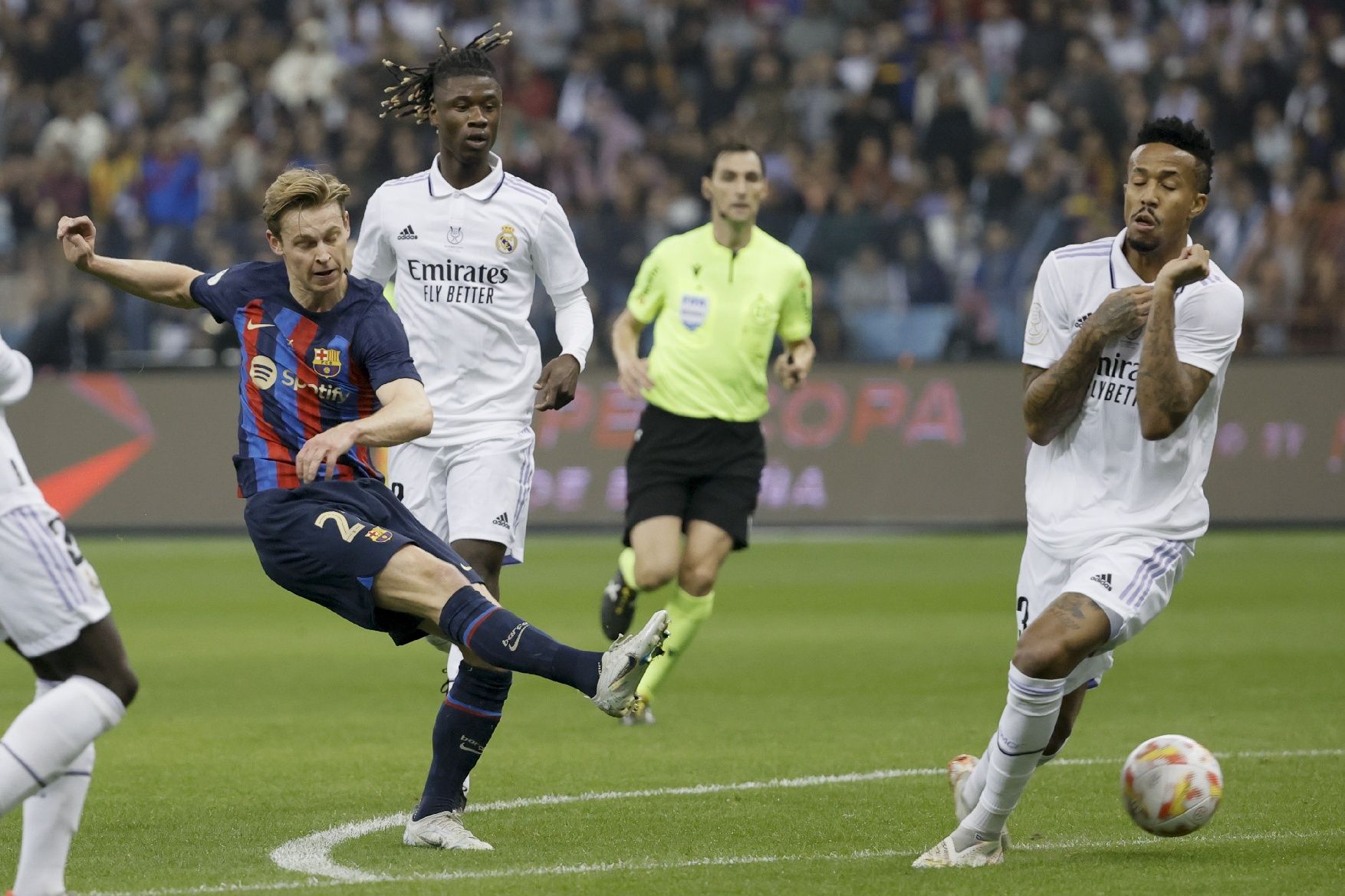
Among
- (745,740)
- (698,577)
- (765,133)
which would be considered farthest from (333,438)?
(765,133)

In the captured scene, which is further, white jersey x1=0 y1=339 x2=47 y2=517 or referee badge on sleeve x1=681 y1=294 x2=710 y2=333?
referee badge on sleeve x1=681 y1=294 x2=710 y2=333

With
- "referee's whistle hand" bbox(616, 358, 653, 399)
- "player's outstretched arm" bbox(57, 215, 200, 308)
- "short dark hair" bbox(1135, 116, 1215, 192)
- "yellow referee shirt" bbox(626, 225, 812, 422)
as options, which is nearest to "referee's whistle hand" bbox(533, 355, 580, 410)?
"player's outstretched arm" bbox(57, 215, 200, 308)

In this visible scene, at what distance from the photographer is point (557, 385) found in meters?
6.75

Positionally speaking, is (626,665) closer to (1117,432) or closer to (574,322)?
(1117,432)

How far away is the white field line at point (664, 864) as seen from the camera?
5266 millimetres

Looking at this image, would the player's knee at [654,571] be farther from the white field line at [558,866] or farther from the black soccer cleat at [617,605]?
the white field line at [558,866]

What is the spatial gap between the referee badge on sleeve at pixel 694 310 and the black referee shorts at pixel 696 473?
463mm

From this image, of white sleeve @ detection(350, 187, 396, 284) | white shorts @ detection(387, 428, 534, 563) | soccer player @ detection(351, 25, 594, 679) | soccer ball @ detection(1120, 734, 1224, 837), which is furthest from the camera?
white sleeve @ detection(350, 187, 396, 284)

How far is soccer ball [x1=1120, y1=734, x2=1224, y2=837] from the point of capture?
5723 millimetres

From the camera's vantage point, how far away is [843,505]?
57.5 ft

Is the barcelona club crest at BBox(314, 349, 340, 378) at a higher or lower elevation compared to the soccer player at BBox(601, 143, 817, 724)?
higher

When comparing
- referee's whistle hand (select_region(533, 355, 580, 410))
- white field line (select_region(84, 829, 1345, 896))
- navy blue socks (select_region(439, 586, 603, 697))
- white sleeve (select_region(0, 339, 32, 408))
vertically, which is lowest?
white field line (select_region(84, 829, 1345, 896))

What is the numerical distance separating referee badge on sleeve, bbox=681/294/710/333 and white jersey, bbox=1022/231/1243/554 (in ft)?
12.9

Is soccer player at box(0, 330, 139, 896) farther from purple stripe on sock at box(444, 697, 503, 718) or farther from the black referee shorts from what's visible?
the black referee shorts
